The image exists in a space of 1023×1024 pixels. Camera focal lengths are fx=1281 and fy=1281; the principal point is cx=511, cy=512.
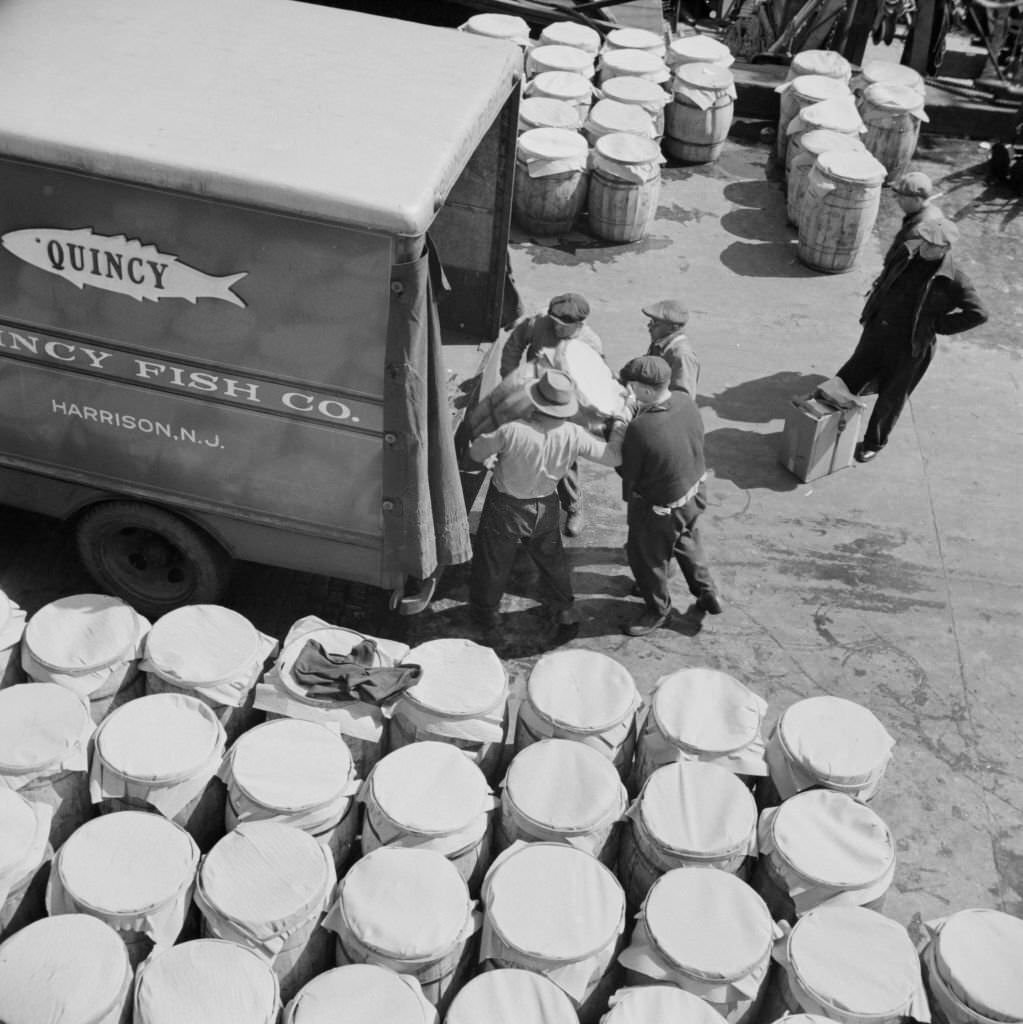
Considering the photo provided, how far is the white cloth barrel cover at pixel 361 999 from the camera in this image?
4.56 meters

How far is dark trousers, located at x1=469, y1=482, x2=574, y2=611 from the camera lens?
7129mm

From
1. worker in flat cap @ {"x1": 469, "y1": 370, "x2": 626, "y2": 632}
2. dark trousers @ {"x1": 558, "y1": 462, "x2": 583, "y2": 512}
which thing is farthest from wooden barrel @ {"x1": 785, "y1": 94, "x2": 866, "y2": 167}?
worker in flat cap @ {"x1": 469, "y1": 370, "x2": 626, "y2": 632}

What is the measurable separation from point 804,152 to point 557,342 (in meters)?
5.04

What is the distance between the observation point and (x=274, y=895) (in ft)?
16.1

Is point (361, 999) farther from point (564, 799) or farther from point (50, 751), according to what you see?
point (50, 751)

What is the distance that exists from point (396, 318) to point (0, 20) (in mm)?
2773

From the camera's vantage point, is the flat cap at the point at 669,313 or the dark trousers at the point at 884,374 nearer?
the flat cap at the point at 669,313

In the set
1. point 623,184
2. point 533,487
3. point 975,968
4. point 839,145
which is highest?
point 975,968

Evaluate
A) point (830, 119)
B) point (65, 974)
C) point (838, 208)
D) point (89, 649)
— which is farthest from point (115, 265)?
point (830, 119)

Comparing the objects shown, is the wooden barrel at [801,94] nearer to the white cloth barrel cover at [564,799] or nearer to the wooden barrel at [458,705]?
the wooden barrel at [458,705]

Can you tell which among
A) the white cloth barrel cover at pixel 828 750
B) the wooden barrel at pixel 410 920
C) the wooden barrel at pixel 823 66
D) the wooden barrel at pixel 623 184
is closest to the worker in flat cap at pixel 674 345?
the white cloth barrel cover at pixel 828 750

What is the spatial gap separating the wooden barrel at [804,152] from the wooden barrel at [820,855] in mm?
7549

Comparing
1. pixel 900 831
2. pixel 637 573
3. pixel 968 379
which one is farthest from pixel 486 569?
pixel 968 379

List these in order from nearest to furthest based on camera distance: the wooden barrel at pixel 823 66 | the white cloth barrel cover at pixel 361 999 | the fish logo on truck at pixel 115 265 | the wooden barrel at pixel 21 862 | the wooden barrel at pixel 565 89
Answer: the white cloth barrel cover at pixel 361 999 → the wooden barrel at pixel 21 862 → the fish logo on truck at pixel 115 265 → the wooden barrel at pixel 565 89 → the wooden barrel at pixel 823 66
